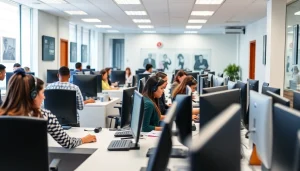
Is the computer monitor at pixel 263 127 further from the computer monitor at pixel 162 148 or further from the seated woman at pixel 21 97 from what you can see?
the seated woman at pixel 21 97

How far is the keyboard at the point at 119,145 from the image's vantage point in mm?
2686

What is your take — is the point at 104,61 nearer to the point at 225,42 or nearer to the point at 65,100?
the point at 225,42

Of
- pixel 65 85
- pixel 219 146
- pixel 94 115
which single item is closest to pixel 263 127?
pixel 219 146

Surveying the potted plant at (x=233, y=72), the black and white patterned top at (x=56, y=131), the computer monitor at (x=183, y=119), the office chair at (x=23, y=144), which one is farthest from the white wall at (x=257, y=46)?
the office chair at (x=23, y=144)

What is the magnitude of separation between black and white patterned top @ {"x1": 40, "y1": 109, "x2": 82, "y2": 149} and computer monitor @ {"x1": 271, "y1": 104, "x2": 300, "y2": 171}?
1.66 meters

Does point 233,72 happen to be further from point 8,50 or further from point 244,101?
point 244,101

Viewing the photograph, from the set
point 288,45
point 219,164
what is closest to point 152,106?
point 219,164

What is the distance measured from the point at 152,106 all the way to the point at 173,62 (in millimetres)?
12895

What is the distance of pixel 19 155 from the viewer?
1.72m

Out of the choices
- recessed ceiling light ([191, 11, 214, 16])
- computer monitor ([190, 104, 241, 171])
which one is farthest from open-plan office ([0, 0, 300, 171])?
recessed ceiling light ([191, 11, 214, 16])

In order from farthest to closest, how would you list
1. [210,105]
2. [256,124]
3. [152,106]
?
1. [152,106]
2. [210,105]
3. [256,124]

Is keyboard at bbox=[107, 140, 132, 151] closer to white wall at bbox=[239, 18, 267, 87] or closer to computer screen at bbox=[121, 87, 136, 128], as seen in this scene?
computer screen at bbox=[121, 87, 136, 128]

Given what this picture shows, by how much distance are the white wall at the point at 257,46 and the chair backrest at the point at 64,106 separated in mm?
7920

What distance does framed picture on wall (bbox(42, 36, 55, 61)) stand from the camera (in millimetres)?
9795
